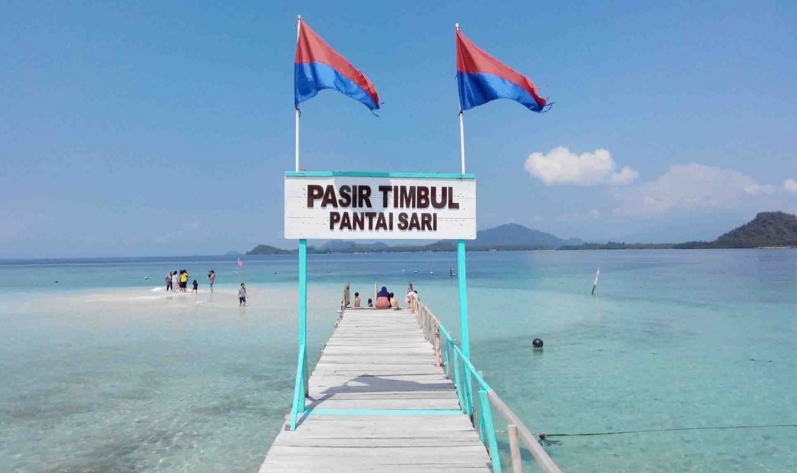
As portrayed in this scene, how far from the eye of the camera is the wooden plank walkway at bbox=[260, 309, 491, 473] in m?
6.98

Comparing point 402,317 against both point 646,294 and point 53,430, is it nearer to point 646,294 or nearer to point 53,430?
point 53,430

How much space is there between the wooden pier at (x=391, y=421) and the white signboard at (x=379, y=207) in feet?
7.53

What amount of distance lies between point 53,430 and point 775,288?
193ft

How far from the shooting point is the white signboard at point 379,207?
912cm

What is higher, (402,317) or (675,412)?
(402,317)

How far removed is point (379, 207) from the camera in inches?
369

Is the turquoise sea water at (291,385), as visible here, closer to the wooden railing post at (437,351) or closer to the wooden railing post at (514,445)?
the wooden railing post at (437,351)

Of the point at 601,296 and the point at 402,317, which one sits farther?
the point at 601,296

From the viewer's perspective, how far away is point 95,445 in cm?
1150

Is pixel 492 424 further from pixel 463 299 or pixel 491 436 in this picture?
pixel 463 299

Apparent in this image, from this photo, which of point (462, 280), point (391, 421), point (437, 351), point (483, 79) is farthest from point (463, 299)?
point (483, 79)

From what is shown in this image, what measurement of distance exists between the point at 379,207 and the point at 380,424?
3.61 meters

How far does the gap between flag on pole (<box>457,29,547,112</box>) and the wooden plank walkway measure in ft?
18.2

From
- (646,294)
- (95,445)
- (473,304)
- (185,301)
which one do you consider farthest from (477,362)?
(646,294)
